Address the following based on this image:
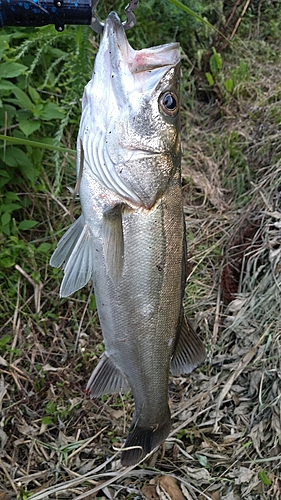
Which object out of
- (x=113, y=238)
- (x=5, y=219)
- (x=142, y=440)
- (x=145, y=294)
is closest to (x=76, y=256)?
(x=113, y=238)

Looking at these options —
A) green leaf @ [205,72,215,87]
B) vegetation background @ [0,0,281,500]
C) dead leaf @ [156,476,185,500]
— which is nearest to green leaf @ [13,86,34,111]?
vegetation background @ [0,0,281,500]

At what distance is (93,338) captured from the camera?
308cm

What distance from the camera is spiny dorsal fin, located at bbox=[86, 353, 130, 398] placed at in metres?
1.89

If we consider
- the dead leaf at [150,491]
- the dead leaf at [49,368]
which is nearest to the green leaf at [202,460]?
the dead leaf at [150,491]

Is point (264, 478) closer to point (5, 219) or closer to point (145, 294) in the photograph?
point (145, 294)

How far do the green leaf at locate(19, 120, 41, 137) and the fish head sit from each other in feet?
3.99

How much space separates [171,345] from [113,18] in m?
1.17

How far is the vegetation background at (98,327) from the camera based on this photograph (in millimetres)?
2611

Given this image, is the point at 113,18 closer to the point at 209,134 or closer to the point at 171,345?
the point at 171,345

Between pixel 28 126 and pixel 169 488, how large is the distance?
215 cm

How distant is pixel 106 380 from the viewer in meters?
1.92

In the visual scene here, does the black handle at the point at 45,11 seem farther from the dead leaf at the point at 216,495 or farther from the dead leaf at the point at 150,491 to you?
the dead leaf at the point at 216,495

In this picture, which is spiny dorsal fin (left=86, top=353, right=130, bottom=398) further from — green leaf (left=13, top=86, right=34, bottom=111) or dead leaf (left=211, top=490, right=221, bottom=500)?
green leaf (left=13, top=86, right=34, bottom=111)

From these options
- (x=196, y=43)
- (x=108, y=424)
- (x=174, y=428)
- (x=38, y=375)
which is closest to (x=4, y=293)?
(x=38, y=375)
